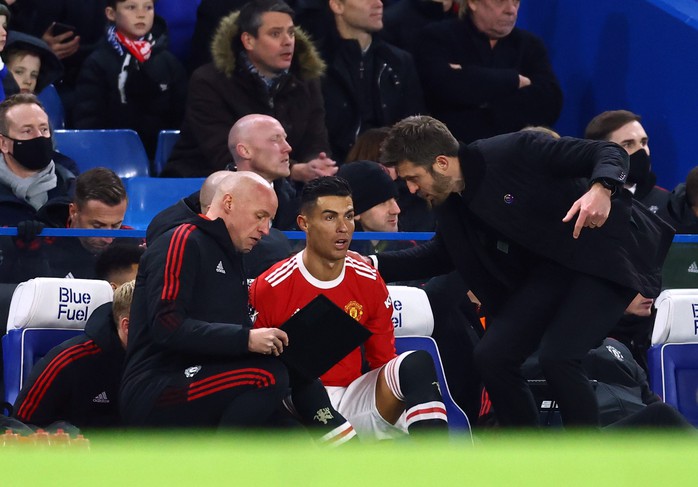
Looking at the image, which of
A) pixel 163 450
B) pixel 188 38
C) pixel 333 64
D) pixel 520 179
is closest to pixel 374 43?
pixel 333 64

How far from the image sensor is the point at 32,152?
6711mm

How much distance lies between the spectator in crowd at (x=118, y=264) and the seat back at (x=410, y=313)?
113cm

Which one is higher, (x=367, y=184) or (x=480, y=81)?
(x=480, y=81)

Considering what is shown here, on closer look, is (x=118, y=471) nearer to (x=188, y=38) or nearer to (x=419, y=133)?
(x=419, y=133)

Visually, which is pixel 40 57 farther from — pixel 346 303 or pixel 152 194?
pixel 346 303

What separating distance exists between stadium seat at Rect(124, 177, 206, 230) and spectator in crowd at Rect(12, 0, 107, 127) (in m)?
1.21

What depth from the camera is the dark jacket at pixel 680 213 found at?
7.07 meters

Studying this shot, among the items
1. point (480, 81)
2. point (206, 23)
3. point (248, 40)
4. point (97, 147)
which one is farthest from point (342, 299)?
point (206, 23)

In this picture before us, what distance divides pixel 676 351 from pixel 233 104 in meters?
3.00

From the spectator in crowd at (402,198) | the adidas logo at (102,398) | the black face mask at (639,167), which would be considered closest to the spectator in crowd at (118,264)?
the adidas logo at (102,398)

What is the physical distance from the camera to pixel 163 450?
5.11 feet

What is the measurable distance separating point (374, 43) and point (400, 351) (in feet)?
10.3

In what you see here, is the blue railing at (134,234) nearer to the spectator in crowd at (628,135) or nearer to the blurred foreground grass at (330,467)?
the spectator in crowd at (628,135)

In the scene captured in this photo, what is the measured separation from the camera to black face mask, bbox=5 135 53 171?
6695 millimetres
